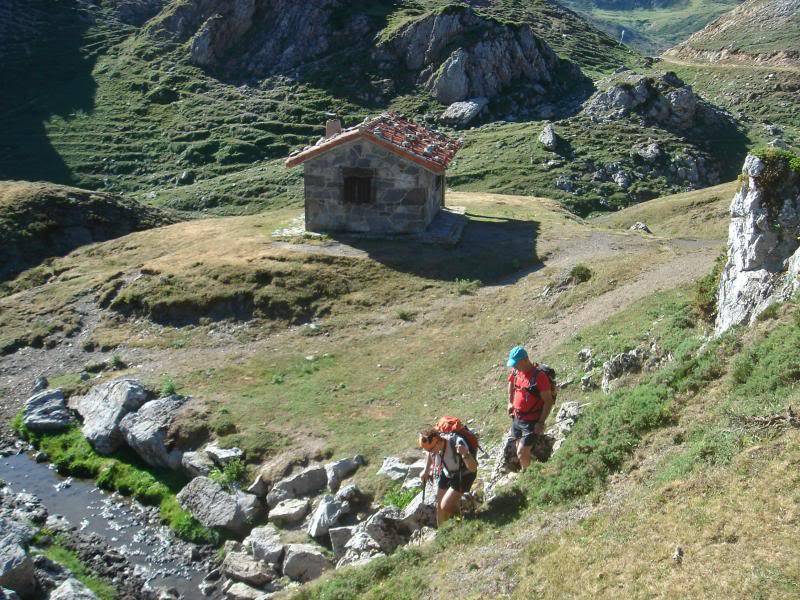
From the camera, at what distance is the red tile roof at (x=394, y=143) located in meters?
29.7

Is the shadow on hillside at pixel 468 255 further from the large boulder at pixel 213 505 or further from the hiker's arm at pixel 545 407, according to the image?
the hiker's arm at pixel 545 407

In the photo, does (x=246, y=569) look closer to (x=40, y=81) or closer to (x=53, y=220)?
(x=53, y=220)

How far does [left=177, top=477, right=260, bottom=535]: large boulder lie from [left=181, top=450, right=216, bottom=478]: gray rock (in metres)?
0.41

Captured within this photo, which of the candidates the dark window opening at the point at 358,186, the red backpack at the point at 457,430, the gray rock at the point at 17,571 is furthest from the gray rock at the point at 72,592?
the dark window opening at the point at 358,186

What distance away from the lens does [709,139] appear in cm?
5525

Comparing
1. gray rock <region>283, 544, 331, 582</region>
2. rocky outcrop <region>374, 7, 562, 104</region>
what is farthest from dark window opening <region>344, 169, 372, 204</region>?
rocky outcrop <region>374, 7, 562, 104</region>

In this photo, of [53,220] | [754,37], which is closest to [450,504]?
[53,220]

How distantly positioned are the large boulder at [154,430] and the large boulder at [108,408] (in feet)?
1.08

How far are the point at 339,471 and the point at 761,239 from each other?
32.8ft

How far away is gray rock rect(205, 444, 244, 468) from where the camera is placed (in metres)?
17.5

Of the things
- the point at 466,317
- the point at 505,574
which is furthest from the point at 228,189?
the point at 505,574

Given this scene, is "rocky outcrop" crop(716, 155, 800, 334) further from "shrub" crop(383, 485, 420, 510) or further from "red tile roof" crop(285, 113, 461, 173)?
"red tile roof" crop(285, 113, 461, 173)

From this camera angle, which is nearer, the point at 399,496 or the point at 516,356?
the point at 516,356

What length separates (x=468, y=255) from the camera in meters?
29.0
